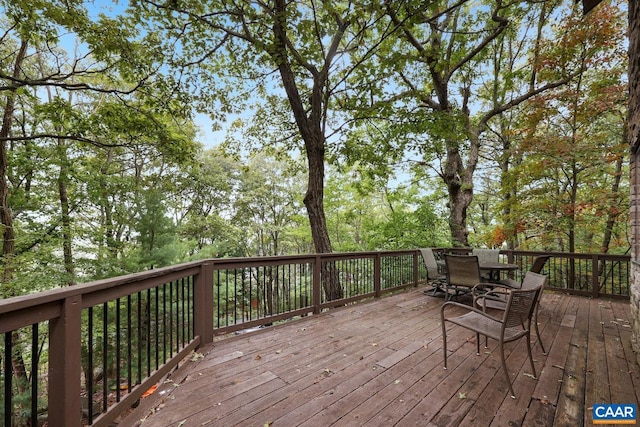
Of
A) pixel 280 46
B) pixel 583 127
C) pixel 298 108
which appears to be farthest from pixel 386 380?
pixel 583 127

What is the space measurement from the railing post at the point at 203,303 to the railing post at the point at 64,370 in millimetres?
1439

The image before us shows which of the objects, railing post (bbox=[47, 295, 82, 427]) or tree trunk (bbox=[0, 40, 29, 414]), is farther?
tree trunk (bbox=[0, 40, 29, 414])

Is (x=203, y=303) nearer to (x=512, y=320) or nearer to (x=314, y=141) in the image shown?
(x=512, y=320)

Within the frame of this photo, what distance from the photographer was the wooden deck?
1.82 meters

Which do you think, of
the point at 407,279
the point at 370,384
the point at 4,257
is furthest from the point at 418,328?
the point at 4,257

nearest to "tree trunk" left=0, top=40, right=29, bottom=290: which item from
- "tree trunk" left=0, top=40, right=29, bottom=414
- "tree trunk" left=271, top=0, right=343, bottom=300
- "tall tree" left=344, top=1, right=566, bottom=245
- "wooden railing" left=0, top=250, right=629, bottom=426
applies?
"tree trunk" left=0, top=40, right=29, bottom=414

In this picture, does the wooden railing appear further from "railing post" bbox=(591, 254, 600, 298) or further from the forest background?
the forest background

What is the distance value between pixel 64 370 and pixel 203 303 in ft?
5.12

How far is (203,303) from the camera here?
2898mm

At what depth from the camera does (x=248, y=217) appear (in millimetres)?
16609

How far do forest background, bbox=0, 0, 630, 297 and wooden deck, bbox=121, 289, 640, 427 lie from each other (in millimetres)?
2890

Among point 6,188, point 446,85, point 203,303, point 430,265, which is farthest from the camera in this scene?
point 446,85

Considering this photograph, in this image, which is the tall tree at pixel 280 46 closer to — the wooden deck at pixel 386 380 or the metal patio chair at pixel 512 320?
the wooden deck at pixel 386 380

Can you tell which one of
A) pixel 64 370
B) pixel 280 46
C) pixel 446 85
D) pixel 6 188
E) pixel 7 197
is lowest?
pixel 64 370
